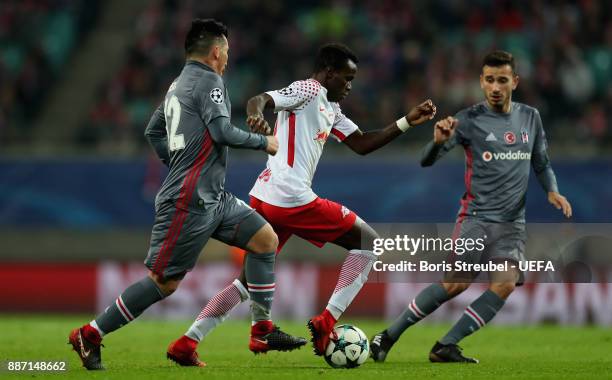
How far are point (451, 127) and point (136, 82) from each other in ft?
38.1

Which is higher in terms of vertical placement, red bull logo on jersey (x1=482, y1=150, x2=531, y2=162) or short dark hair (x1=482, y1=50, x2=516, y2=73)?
short dark hair (x1=482, y1=50, x2=516, y2=73)

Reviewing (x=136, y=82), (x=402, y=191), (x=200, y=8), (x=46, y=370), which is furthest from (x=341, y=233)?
(x=200, y=8)

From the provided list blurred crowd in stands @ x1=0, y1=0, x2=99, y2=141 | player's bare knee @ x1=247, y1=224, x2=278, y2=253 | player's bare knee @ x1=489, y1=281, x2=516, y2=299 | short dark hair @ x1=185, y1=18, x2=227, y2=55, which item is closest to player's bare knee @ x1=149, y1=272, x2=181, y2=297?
player's bare knee @ x1=247, y1=224, x2=278, y2=253

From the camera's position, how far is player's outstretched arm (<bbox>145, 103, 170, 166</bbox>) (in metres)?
8.00

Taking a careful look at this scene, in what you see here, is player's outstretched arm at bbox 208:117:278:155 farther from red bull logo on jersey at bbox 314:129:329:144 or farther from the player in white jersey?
red bull logo on jersey at bbox 314:129:329:144

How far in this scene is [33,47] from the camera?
20.2m

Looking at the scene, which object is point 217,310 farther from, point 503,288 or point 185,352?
point 503,288

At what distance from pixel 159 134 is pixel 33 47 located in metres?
13.0

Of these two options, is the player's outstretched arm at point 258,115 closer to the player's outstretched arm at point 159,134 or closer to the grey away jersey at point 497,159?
the player's outstretched arm at point 159,134

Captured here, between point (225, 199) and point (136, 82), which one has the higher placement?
point (136, 82)

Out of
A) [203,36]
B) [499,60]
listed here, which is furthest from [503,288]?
[203,36]

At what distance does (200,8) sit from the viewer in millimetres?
20109

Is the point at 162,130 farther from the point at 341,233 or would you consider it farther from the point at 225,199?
the point at 341,233

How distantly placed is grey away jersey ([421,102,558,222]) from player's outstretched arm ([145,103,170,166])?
6.98 ft
